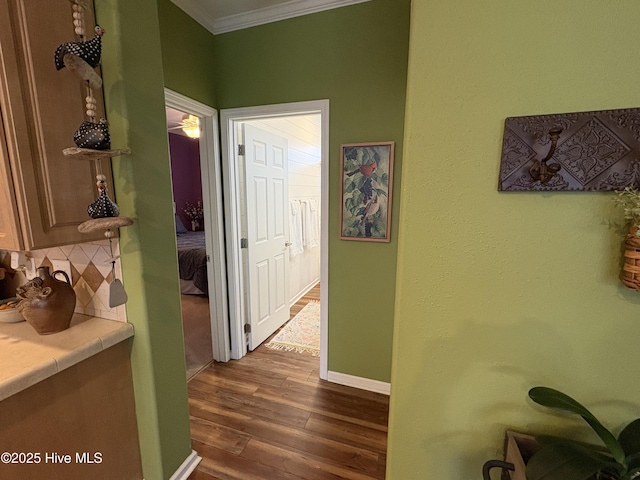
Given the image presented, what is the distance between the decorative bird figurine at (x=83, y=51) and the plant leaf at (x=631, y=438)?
1.88 m

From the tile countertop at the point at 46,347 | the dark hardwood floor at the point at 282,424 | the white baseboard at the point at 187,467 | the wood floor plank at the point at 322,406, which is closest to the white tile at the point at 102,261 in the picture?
the tile countertop at the point at 46,347

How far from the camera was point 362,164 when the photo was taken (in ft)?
6.43

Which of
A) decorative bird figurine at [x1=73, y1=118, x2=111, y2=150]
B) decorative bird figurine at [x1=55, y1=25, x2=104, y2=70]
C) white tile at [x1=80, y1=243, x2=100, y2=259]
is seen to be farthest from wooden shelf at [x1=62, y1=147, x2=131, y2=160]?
white tile at [x1=80, y1=243, x2=100, y2=259]

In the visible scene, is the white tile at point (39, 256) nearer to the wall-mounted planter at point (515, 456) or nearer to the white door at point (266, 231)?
the white door at point (266, 231)

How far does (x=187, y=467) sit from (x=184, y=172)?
5775mm

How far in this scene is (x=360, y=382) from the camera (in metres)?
2.21

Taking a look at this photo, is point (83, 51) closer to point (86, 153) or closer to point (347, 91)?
point (86, 153)

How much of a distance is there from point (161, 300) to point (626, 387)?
5.36 ft

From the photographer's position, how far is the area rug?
2727mm

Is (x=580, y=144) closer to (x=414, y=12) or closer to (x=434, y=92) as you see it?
(x=434, y=92)

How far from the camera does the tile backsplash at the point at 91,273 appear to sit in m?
1.23

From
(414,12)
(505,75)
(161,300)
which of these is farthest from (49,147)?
(505,75)

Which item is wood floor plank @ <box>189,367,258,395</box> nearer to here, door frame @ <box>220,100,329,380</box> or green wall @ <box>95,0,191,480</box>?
door frame @ <box>220,100,329,380</box>

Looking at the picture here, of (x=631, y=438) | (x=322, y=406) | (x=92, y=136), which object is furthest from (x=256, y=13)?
(x=322, y=406)
